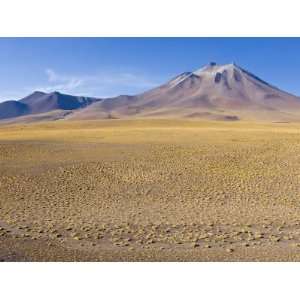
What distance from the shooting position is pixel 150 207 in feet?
50.3

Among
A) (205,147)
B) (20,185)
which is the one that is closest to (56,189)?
(20,185)

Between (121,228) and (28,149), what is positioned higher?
(28,149)

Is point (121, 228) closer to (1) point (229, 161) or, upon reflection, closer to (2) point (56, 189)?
(2) point (56, 189)

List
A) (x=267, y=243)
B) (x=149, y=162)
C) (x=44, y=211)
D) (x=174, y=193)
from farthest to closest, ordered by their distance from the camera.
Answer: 1. (x=149, y=162)
2. (x=174, y=193)
3. (x=44, y=211)
4. (x=267, y=243)

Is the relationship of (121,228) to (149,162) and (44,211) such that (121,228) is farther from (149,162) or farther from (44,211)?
(149,162)

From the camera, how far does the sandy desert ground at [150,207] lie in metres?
11.5

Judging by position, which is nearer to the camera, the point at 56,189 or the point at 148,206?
the point at 148,206

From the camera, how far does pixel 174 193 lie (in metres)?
17.0

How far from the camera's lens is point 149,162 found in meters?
22.9

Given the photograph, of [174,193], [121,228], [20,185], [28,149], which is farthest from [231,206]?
[28,149]

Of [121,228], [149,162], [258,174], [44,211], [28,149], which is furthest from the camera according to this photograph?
[28,149]

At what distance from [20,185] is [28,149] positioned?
10.4 meters

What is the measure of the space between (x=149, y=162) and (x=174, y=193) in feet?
20.0

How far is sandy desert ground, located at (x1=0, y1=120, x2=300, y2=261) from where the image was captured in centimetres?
1148
